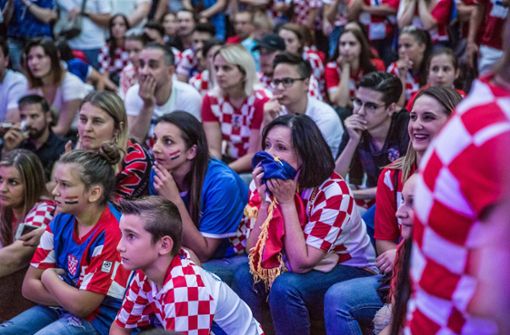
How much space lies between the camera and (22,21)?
22.5 feet

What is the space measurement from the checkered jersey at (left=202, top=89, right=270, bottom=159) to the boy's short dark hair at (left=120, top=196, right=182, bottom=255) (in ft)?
7.11

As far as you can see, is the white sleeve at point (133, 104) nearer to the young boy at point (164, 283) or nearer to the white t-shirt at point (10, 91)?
the white t-shirt at point (10, 91)

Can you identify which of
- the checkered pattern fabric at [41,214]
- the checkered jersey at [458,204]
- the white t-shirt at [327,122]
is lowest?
the checkered pattern fabric at [41,214]

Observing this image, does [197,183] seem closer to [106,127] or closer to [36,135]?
[106,127]

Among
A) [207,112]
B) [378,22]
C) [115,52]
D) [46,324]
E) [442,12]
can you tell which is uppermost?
[442,12]

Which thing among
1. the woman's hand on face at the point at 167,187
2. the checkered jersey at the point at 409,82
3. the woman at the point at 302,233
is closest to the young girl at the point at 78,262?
the woman's hand on face at the point at 167,187

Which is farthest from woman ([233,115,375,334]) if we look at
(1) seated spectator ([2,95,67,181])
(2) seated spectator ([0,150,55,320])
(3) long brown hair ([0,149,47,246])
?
(1) seated spectator ([2,95,67,181])

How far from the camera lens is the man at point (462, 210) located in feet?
3.77

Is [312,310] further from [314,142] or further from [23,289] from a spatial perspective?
[23,289]

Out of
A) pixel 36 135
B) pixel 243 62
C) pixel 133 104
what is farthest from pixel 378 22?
pixel 36 135

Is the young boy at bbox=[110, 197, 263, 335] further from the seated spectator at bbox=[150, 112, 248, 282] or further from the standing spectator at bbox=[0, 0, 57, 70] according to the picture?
the standing spectator at bbox=[0, 0, 57, 70]

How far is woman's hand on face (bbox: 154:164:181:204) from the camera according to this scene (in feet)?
10.8

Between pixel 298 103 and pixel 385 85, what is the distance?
0.75m

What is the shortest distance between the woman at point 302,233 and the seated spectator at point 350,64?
255 cm
